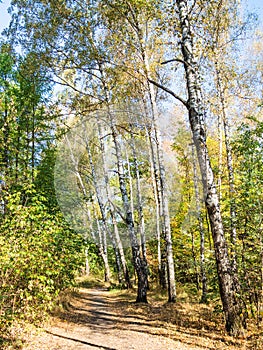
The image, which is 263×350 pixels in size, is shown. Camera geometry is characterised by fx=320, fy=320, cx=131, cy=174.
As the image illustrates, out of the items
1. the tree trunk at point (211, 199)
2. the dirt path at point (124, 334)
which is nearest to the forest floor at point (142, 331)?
the dirt path at point (124, 334)

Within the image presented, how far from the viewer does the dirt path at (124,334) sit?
583 cm

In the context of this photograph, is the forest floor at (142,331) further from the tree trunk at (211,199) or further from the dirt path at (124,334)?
the tree trunk at (211,199)

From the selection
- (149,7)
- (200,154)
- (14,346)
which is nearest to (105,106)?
(149,7)

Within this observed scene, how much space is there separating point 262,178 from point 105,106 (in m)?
7.48

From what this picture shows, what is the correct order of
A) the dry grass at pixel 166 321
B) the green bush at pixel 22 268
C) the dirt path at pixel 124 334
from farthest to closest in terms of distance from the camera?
the dirt path at pixel 124 334 → the dry grass at pixel 166 321 → the green bush at pixel 22 268

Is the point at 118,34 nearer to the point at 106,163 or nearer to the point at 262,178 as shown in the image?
the point at 106,163

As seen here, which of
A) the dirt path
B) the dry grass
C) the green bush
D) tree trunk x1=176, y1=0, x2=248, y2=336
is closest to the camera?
the green bush

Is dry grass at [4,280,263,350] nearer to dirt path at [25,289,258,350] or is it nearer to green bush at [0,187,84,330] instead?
dirt path at [25,289,258,350]

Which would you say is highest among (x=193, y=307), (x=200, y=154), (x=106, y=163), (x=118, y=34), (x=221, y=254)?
(x=118, y=34)

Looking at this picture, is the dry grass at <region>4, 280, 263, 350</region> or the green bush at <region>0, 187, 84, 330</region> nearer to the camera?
the green bush at <region>0, 187, 84, 330</region>

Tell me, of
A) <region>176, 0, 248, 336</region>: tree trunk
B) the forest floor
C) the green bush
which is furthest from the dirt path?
the green bush

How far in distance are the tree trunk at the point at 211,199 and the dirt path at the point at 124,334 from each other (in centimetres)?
56

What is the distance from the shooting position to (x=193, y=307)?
9.16 m

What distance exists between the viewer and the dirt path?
5832mm
